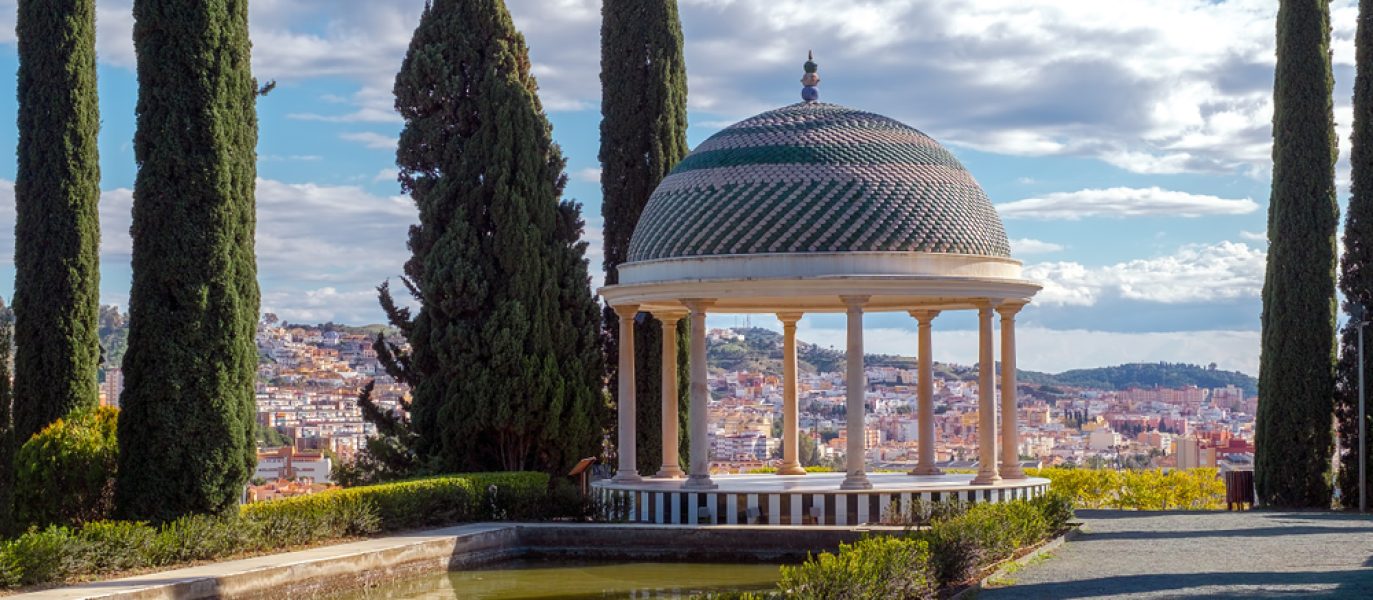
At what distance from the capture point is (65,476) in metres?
19.6

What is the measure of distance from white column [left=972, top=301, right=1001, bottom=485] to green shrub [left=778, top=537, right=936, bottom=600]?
992cm

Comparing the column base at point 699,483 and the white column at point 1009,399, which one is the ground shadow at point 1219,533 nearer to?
the white column at point 1009,399

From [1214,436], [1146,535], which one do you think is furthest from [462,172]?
[1214,436]

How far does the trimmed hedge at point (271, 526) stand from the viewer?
17.1 m

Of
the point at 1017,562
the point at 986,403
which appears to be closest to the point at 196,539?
the point at 1017,562

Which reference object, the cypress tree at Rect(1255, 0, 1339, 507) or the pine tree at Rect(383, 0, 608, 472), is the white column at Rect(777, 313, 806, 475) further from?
the cypress tree at Rect(1255, 0, 1339, 507)

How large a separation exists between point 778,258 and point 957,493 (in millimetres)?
4516

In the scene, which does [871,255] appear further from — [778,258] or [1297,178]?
[1297,178]

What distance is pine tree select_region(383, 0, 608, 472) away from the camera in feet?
95.7

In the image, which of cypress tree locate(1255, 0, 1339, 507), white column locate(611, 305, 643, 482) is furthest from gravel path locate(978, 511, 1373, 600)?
white column locate(611, 305, 643, 482)

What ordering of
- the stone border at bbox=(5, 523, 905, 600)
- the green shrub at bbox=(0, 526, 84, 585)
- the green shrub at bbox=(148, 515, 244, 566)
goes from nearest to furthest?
the green shrub at bbox=(0, 526, 84, 585), the stone border at bbox=(5, 523, 905, 600), the green shrub at bbox=(148, 515, 244, 566)

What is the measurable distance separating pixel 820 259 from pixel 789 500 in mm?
3624

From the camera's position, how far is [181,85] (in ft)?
67.5

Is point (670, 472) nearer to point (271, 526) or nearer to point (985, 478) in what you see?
point (985, 478)
